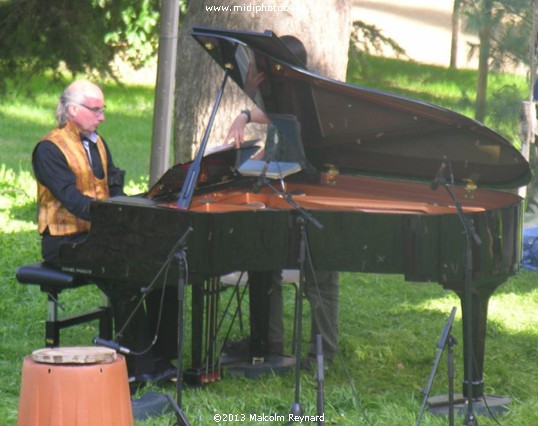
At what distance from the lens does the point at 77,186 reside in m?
6.20

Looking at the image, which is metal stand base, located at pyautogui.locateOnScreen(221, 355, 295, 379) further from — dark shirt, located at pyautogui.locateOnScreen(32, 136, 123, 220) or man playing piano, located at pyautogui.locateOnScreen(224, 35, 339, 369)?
dark shirt, located at pyautogui.locateOnScreen(32, 136, 123, 220)

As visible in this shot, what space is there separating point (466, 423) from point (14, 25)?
6.26 metres

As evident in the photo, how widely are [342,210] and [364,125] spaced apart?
0.65 m

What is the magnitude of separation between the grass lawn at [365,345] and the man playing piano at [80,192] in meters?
0.26

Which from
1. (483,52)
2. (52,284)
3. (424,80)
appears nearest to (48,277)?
(52,284)

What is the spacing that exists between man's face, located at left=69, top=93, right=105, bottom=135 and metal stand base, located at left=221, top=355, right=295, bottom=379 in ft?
5.03

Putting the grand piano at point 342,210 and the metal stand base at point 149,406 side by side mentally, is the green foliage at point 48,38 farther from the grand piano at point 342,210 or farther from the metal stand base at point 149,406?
the metal stand base at point 149,406

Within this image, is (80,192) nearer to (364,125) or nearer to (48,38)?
(364,125)

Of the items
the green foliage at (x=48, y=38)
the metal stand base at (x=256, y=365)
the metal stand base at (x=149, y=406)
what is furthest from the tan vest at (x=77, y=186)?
the green foliage at (x=48, y=38)

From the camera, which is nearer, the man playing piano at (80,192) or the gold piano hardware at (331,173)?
the man playing piano at (80,192)

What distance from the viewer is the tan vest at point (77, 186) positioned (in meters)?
6.15

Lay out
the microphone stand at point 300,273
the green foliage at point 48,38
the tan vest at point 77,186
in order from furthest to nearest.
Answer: the green foliage at point 48,38
the tan vest at point 77,186
the microphone stand at point 300,273

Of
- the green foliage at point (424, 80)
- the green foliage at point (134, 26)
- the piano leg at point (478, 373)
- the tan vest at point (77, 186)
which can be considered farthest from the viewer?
the green foliage at point (424, 80)

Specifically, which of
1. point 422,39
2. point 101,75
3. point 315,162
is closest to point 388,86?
point 422,39
